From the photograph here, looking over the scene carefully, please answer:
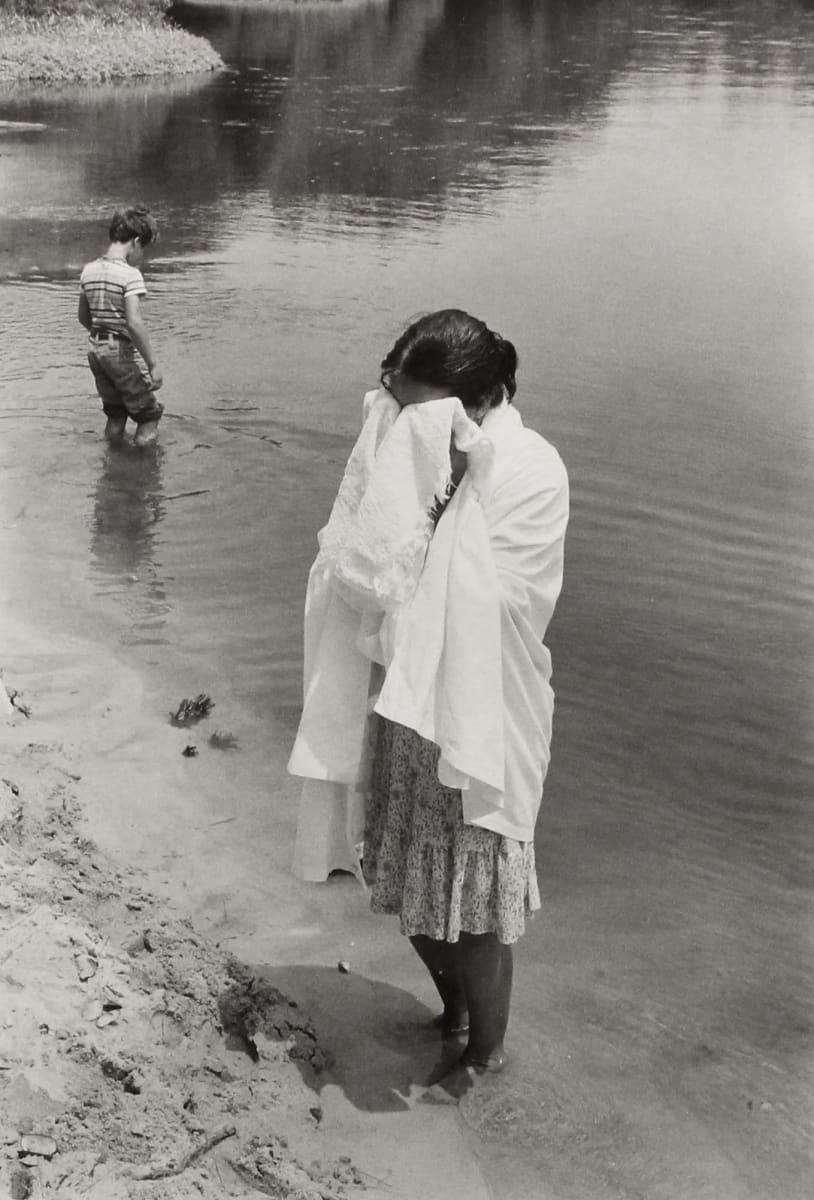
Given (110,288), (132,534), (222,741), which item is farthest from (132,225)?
(222,741)

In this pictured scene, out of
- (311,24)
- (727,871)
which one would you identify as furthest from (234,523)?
(311,24)

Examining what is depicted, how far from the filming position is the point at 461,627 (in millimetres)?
3211

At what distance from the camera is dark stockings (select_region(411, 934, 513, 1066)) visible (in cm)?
351

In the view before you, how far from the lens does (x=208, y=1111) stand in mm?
3355

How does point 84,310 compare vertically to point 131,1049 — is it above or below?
above

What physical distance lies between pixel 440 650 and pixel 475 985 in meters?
0.95

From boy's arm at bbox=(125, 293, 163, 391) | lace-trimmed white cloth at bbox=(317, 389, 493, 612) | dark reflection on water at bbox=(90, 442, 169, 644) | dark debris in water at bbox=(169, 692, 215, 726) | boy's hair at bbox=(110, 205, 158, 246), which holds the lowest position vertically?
dark debris in water at bbox=(169, 692, 215, 726)

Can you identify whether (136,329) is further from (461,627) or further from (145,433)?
(461,627)

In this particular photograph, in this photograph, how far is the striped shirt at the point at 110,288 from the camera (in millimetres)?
8086

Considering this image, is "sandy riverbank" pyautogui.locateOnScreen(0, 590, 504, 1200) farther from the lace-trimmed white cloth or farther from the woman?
the lace-trimmed white cloth

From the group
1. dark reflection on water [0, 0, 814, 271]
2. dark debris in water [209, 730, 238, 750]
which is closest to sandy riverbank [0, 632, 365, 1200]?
dark debris in water [209, 730, 238, 750]

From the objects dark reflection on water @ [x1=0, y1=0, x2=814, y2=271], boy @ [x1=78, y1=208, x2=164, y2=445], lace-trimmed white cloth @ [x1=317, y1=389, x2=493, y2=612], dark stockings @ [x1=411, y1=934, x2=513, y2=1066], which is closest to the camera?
lace-trimmed white cloth @ [x1=317, y1=389, x2=493, y2=612]

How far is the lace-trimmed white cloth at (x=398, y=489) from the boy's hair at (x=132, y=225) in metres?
5.06

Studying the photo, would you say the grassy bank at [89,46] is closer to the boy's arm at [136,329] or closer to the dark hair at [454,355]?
the boy's arm at [136,329]
